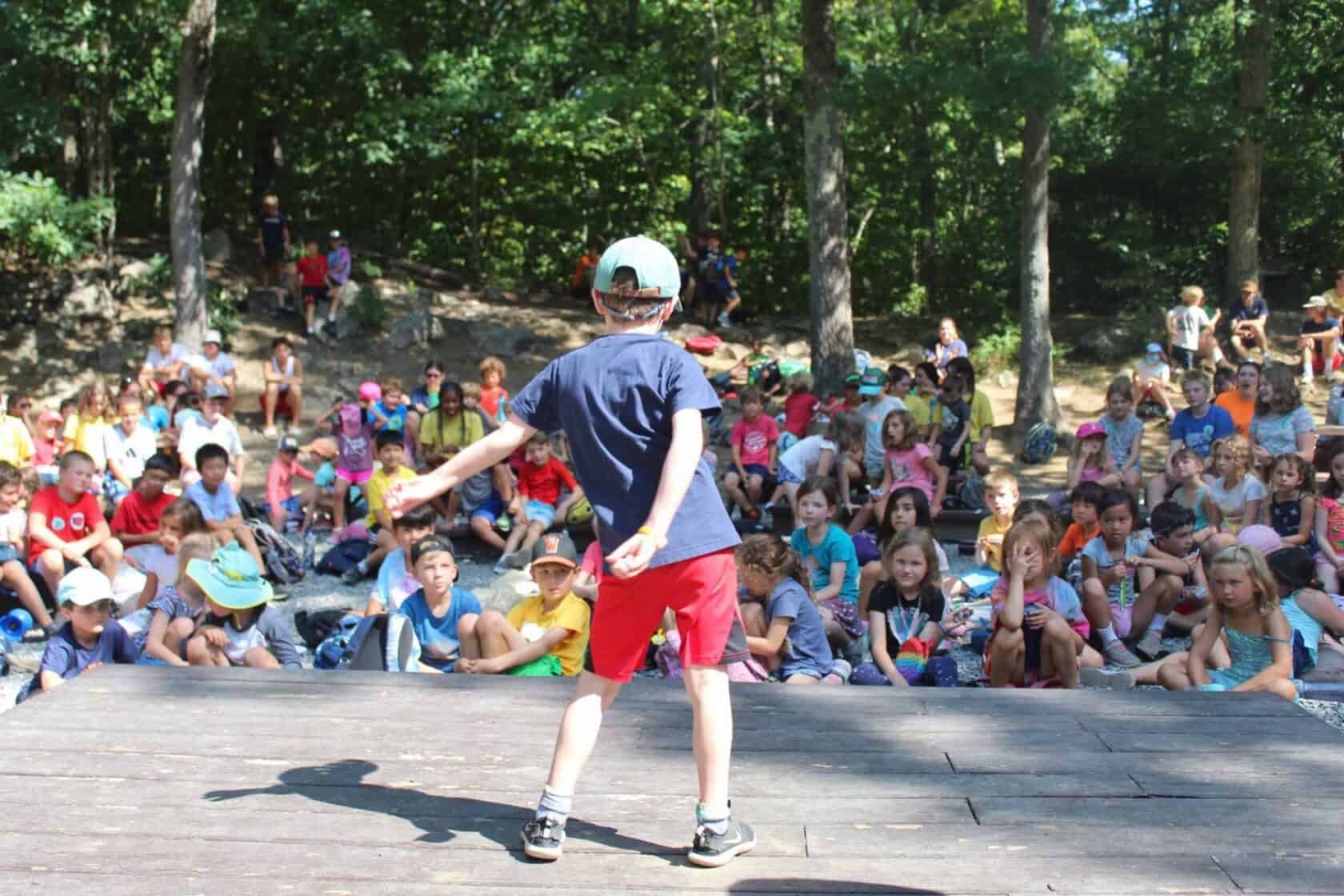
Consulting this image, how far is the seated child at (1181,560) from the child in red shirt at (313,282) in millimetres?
11190

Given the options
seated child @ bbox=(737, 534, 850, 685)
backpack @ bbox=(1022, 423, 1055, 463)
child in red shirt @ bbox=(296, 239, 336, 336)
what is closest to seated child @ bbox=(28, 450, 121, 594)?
seated child @ bbox=(737, 534, 850, 685)

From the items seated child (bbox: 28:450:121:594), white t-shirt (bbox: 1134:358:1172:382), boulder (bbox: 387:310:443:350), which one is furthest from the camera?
boulder (bbox: 387:310:443:350)

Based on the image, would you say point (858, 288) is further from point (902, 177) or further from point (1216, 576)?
point (1216, 576)

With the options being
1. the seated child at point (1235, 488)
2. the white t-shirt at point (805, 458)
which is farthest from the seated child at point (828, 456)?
the seated child at point (1235, 488)

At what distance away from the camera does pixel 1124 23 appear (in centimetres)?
1488

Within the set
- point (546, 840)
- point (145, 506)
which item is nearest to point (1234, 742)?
point (546, 840)

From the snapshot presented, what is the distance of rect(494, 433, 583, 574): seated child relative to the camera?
9.13m

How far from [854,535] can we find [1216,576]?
2.94 metres

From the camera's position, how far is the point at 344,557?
29.6 feet

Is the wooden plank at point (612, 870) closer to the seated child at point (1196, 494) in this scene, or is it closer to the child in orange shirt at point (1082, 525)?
the child in orange shirt at point (1082, 525)

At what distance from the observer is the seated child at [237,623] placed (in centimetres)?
571

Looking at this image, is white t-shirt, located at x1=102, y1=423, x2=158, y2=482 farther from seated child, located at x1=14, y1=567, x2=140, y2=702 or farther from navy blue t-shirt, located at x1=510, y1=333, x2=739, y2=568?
navy blue t-shirt, located at x1=510, y1=333, x2=739, y2=568

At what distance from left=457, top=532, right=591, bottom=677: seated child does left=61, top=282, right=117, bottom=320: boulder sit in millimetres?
11836

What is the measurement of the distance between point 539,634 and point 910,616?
1.61 meters
